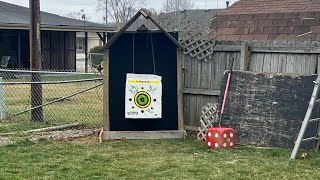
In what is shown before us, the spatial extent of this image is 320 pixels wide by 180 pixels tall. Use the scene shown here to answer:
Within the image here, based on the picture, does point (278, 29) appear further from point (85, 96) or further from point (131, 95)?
point (85, 96)

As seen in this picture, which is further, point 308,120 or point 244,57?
point 244,57

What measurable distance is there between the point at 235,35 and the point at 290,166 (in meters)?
6.74

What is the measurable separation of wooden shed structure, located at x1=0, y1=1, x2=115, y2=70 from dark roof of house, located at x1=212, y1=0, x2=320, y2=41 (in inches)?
554

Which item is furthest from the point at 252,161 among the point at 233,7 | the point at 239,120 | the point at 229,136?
the point at 233,7

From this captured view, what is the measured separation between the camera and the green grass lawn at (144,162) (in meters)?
5.99

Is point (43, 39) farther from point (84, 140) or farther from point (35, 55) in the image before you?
point (84, 140)

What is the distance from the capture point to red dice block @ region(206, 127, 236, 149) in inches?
306

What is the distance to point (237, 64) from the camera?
348 inches

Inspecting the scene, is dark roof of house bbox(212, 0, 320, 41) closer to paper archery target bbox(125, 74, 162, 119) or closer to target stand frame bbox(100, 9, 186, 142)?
target stand frame bbox(100, 9, 186, 142)

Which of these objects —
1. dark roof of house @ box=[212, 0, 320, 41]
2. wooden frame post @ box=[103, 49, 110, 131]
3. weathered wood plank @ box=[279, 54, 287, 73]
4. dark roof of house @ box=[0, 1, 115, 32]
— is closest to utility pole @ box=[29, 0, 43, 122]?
wooden frame post @ box=[103, 49, 110, 131]

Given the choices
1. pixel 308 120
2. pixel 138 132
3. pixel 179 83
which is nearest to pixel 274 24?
pixel 179 83

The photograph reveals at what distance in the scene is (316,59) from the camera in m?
7.91

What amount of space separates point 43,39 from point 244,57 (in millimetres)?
22103

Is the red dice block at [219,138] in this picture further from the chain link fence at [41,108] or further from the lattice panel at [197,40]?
the chain link fence at [41,108]
